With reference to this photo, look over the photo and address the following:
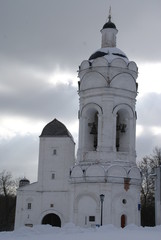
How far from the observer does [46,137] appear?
135ft

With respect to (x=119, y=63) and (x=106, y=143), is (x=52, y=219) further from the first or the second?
(x=119, y=63)

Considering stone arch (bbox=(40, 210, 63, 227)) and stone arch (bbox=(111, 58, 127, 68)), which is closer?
stone arch (bbox=(111, 58, 127, 68))

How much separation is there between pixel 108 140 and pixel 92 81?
4744 millimetres

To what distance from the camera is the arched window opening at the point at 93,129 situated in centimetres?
3347

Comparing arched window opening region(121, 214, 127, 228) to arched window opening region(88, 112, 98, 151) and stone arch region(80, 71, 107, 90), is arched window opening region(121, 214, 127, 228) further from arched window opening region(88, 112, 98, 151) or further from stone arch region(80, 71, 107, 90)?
stone arch region(80, 71, 107, 90)

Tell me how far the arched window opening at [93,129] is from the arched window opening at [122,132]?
1602 mm

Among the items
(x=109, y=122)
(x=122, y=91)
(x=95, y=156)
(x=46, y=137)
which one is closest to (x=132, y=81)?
(x=122, y=91)

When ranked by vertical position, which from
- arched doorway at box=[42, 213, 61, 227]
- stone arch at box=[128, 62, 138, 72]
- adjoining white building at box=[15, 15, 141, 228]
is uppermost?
stone arch at box=[128, 62, 138, 72]

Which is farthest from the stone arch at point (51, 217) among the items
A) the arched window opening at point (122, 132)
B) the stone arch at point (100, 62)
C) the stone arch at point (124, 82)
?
the stone arch at point (100, 62)

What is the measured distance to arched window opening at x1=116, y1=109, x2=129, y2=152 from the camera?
109 feet

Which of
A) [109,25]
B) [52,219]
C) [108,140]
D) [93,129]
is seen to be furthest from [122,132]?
[52,219]

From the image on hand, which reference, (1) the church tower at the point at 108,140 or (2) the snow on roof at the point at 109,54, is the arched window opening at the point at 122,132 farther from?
(2) the snow on roof at the point at 109,54

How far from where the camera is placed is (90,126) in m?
33.8

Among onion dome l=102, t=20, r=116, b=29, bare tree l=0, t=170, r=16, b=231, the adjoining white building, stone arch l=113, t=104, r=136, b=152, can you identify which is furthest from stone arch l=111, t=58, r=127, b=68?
bare tree l=0, t=170, r=16, b=231
